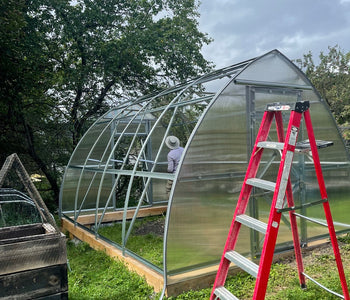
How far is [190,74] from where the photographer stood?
35.1 feet

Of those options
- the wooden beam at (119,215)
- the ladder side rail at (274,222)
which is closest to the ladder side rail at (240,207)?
the ladder side rail at (274,222)

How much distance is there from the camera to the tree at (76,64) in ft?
26.0

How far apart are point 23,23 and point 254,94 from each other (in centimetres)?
570

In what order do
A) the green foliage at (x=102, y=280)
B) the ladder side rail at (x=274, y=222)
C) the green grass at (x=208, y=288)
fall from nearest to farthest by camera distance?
the ladder side rail at (x=274, y=222)
the green grass at (x=208, y=288)
the green foliage at (x=102, y=280)

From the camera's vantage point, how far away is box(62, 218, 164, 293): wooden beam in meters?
3.79

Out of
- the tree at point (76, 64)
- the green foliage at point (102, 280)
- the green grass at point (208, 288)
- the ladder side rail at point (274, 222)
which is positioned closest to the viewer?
the ladder side rail at point (274, 222)

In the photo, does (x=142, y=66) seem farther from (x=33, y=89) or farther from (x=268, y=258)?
(x=268, y=258)

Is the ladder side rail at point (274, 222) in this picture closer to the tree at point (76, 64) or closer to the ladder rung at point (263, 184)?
the ladder rung at point (263, 184)

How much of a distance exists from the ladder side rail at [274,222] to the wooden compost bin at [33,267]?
1745 millimetres

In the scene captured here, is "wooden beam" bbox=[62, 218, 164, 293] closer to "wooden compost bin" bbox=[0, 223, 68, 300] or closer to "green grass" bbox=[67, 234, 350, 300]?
"green grass" bbox=[67, 234, 350, 300]

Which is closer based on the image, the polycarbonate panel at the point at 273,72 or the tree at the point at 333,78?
the polycarbonate panel at the point at 273,72

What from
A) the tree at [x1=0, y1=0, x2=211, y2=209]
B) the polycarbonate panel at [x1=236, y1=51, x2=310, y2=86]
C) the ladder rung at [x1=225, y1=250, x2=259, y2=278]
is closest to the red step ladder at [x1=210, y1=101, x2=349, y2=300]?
the ladder rung at [x1=225, y1=250, x2=259, y2=278]

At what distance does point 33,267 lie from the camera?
2.82m

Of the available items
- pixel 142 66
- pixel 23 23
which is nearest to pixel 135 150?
pixel 142 66
